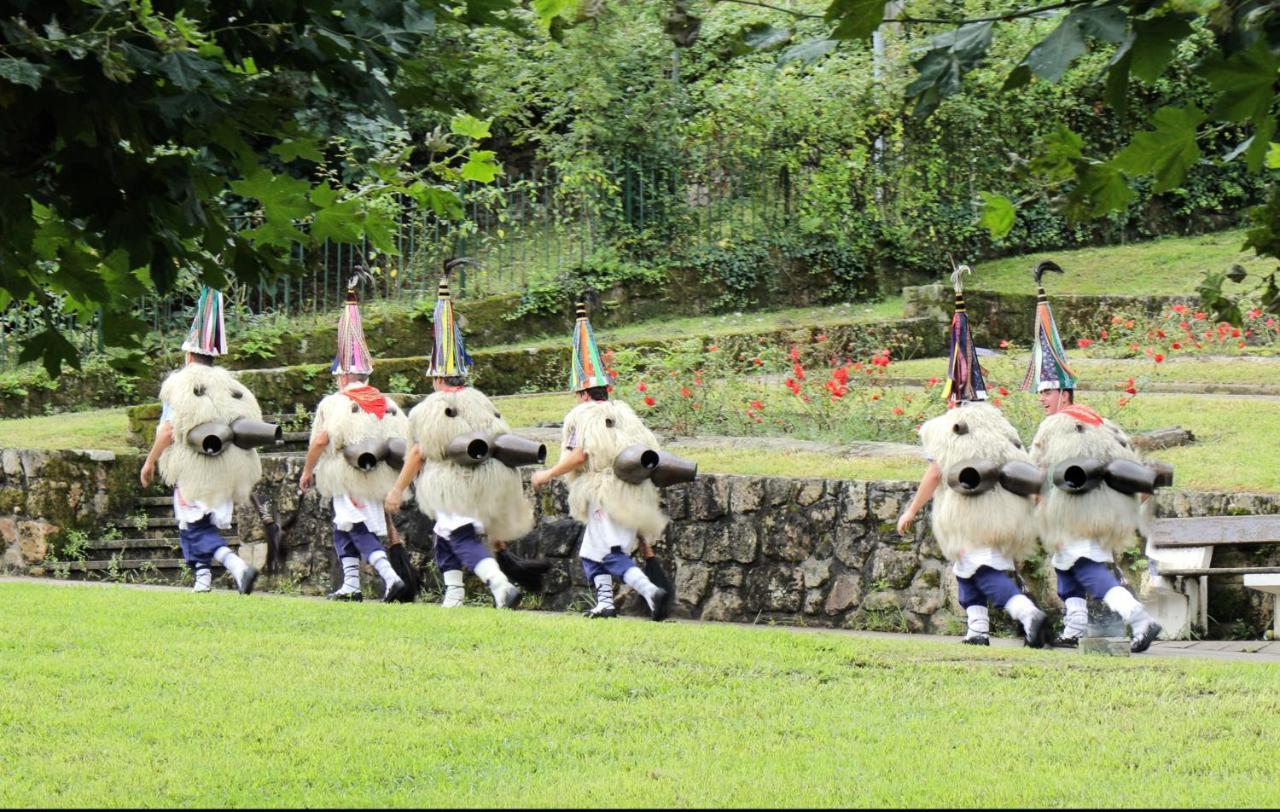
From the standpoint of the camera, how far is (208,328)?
37.8ft

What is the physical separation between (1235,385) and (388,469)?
6470mm

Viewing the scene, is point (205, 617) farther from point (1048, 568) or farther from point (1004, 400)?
point (1004, 400)

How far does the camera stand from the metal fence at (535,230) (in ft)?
59.8

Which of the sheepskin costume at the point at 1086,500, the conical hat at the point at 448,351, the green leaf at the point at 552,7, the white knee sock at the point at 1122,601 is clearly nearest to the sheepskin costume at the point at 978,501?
the sheepskin costume at the point at 1086,500

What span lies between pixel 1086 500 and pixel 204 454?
218 inches

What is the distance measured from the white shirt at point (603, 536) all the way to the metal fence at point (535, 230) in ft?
25.6

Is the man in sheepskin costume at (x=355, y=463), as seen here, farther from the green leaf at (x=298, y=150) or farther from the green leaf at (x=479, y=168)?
the green leaf at (x=298, y=150)

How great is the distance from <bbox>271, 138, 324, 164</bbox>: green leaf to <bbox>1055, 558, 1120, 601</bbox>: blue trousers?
5.44 metres

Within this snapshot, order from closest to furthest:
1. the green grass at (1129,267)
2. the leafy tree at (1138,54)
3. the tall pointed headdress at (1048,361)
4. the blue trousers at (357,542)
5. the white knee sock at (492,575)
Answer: the leafy tree at (1138,54), the tall pointed headdress at (1048,361), the white knee sock at (492,575), the blue trousers at (357,542), the green grass at (1129,267)

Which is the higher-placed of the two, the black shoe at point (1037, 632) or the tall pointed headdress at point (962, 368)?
the tall pointed headdress at point (962, 368)

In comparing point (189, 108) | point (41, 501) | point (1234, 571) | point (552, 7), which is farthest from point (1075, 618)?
point (41, 501)

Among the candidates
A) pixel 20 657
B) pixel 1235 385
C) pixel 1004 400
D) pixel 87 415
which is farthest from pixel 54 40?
pixel 87 415

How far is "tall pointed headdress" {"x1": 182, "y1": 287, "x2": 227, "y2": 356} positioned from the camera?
11.4m

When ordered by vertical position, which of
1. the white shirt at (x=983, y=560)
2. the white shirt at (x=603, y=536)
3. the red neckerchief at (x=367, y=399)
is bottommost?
the white shirt at (x=983, y=560)
